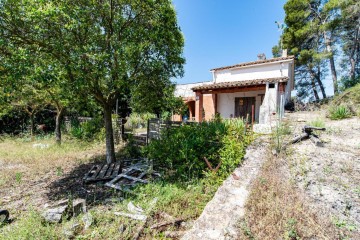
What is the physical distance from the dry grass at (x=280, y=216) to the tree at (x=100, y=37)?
15.7 ft

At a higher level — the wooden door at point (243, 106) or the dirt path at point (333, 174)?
the wooden door at point (243, 106)

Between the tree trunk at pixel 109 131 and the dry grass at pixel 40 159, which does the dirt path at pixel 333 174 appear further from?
the dry grass at pixel 40 159

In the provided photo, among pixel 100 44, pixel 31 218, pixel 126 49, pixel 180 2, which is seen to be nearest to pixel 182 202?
pixel 31 218

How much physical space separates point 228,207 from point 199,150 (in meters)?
2.36

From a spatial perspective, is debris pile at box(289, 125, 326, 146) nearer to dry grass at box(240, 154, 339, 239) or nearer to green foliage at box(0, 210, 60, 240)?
dry grass at box(240, 154, 339, 239)

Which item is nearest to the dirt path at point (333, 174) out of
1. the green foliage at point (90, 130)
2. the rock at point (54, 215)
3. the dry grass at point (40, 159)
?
the rock at point (54, 215)

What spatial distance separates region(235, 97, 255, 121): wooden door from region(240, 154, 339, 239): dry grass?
10.0m

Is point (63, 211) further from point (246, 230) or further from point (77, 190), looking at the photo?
point (246, 230)

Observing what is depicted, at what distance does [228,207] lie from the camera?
11.4ft

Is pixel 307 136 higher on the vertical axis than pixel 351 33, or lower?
lower

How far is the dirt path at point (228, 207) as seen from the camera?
2920mm

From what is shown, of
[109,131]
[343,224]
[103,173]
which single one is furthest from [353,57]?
[103,173]

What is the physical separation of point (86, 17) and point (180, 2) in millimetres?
3709

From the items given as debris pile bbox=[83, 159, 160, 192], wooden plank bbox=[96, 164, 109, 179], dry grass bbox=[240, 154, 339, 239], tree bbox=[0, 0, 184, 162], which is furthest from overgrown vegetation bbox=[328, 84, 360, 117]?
wooden plank bbox=[96, 164, 109, 179]
